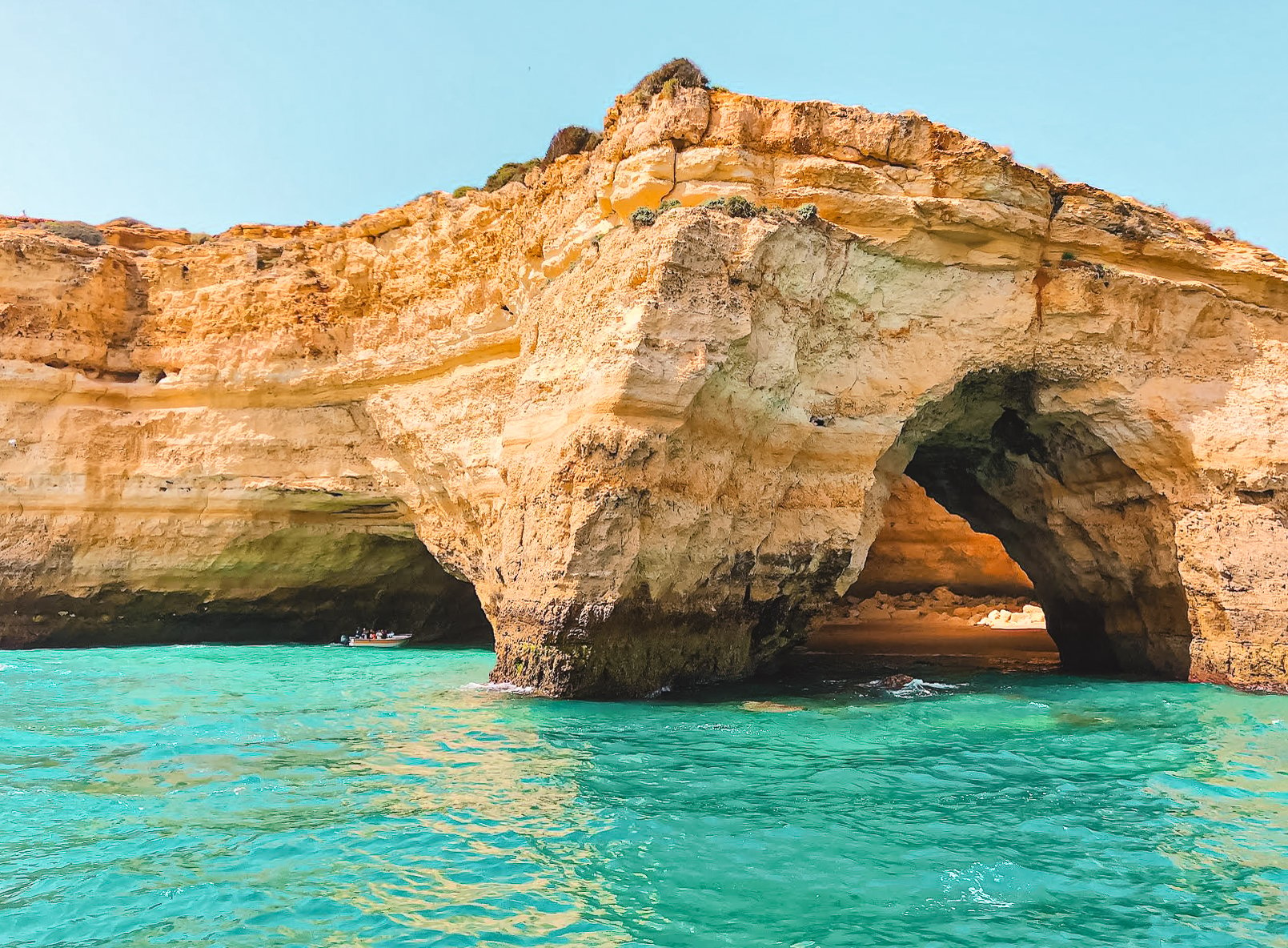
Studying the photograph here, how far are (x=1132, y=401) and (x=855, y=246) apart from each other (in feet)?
16.7

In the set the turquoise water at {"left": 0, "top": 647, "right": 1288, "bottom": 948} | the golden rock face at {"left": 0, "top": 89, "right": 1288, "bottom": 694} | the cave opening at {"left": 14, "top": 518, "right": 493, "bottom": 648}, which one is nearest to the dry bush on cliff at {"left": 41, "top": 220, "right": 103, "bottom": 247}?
the golden rock face at {"left": 0, "top": 89, "right": 1288, "bottom": 694}

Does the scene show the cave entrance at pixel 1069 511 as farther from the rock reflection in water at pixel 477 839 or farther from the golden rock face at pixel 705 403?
the rock reflection in water at pixel 477 839

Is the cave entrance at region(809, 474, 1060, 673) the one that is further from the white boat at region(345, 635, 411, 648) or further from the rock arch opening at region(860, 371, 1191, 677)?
the white boat at region(345, 635, 411, 648)

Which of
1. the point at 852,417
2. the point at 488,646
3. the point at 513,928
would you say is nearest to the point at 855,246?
the point at 852,417

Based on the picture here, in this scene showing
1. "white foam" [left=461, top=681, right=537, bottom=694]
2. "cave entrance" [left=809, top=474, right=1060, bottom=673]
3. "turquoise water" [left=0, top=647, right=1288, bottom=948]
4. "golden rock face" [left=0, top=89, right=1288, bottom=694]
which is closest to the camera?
"turquoise water" [left=0, top=647, right=1288, bottom=948]

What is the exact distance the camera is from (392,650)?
65.7ft

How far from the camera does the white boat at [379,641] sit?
2175 cm

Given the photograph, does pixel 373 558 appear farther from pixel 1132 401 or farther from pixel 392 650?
pixel 1132 401

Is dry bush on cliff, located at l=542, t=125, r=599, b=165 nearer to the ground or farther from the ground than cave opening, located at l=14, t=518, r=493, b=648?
farther from the ground

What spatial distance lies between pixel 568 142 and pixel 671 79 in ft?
13.7

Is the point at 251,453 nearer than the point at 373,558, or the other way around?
the point at 251,453

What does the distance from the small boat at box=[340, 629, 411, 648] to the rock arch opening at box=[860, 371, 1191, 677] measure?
1358 centimetres

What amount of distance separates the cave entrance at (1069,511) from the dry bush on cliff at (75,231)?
64.2 feet

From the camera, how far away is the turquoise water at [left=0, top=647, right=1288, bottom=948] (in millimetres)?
4504
